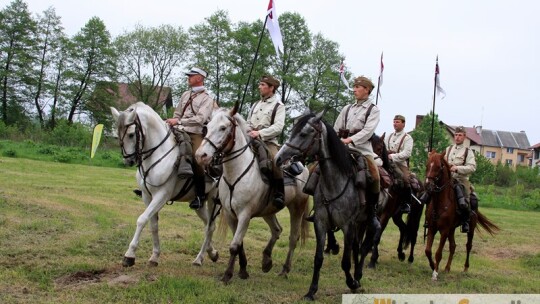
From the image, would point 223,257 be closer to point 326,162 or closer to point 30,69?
point 326,162

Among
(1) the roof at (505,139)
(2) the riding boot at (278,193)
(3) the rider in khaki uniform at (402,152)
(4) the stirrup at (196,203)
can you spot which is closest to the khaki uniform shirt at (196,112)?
(4) the stirrup at (196,203)

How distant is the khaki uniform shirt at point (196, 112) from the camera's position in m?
9.65

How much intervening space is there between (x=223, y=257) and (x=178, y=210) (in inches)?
263

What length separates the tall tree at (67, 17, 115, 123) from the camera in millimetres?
53594

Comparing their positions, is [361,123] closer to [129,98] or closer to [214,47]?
[214,47]

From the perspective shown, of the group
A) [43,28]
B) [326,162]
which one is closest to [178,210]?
[326,162]

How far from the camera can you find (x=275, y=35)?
1049 cm

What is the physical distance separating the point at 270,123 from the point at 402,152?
4059 mm

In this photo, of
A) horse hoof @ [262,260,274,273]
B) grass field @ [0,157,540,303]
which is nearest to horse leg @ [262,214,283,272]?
horse hoof @ [262,260,274,273]

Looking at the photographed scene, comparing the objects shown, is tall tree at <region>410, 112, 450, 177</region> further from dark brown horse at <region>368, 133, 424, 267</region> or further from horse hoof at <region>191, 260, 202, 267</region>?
horse hoof at <region>191, 260, 202, 267</region>

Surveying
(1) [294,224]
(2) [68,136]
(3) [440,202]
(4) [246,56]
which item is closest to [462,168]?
(3) [440,202]

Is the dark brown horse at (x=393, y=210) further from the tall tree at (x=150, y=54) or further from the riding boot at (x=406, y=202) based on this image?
the tall tree at (x=150, y=54)

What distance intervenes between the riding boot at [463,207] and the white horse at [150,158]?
5.71m

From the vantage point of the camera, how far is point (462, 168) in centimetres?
1170
